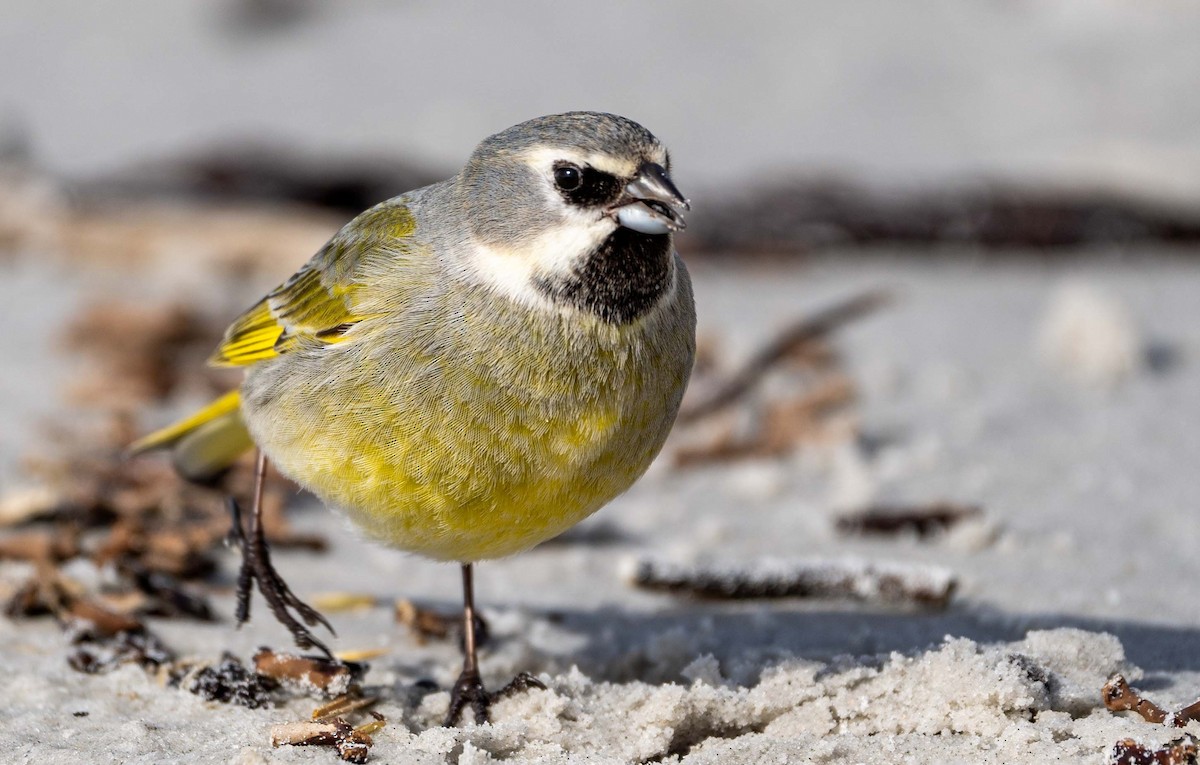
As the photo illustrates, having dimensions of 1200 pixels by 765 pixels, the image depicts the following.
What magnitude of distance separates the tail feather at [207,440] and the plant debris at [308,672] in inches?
42.6

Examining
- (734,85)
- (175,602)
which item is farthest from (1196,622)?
(734,85)

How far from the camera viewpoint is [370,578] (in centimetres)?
538

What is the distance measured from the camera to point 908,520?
552 cm

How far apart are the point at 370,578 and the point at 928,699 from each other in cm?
258

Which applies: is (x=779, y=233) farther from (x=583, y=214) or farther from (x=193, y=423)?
(x=583, y=214)

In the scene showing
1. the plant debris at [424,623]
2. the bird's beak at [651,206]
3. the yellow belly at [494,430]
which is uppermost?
the bird's beak at [651,206]

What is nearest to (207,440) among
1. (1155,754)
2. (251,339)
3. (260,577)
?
(251,339)

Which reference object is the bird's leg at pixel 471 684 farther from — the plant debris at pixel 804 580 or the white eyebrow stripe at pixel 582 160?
the white eyebrow stripe at pixel 582 160

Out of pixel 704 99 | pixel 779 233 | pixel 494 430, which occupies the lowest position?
pixel 494 430

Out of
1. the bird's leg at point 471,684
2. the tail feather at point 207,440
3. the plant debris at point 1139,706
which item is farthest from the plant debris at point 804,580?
the tail feather at point 207,440

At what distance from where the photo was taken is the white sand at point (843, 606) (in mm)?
3393

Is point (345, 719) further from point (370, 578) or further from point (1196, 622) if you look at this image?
point (1196, 622)

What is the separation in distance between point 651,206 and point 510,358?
54 centimetres

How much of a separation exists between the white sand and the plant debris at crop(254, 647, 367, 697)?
8 centimetres
